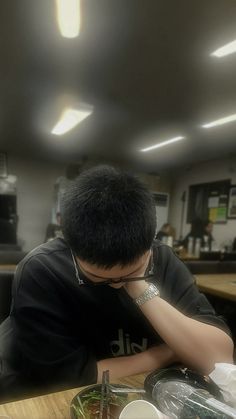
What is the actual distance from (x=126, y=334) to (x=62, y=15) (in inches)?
89.4

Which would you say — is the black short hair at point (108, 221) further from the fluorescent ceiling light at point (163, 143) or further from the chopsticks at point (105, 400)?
the fluorescent ceiling light at point (163, 143)

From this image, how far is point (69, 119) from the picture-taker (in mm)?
4445

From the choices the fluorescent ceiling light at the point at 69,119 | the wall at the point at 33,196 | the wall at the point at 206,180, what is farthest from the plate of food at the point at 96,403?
the wall at the point at 33,196

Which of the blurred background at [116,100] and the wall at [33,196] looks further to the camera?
the wall at [33,196]

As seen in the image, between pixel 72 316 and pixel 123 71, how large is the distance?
2739 mm

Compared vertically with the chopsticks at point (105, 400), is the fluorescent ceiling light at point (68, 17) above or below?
above

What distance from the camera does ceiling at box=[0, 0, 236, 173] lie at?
2180 mm

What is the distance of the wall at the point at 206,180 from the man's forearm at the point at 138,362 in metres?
5.71

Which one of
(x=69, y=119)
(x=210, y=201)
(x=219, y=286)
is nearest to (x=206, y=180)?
(x=210, y=201)

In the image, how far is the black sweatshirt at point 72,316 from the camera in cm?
77

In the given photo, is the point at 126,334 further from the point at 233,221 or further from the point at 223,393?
the point at 233,221

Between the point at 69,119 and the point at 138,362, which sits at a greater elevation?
the point at 69,119

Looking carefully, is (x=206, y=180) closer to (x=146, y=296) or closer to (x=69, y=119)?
(x=69, y=119)

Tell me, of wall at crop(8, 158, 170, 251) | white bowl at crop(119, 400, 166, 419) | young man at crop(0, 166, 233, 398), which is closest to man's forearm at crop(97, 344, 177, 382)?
young man at crop(0, 166, 233, 398)
